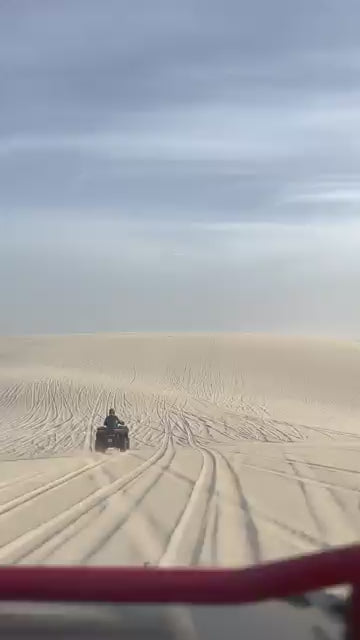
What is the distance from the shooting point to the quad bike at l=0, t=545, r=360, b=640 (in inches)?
67.4

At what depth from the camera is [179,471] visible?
13.5m

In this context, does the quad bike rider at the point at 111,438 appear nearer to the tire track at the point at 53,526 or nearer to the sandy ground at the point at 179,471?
the sandy ground at the point at 179,471

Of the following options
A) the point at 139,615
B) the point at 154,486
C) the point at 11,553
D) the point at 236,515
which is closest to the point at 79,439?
the point at 154,486

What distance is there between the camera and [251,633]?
1853 millimetres

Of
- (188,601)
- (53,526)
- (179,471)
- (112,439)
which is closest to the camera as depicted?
(188,601)

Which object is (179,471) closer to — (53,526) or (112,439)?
(53,526)

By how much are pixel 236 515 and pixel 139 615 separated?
7.59m

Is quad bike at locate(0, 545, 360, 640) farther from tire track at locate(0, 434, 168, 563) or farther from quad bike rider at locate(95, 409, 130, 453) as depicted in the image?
quad bike rider at locate(95, 409, 130, 453)

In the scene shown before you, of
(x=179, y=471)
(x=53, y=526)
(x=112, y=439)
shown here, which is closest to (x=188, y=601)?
(x=53, y=526)

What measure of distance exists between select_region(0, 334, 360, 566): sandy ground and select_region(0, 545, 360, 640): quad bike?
17.1ft

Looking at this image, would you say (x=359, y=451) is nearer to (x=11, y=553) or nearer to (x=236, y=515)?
(x=236, y=515)

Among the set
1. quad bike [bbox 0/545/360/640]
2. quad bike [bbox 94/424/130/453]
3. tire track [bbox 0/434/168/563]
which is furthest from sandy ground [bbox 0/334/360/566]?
quad bike [bbox 0/545/360/640]

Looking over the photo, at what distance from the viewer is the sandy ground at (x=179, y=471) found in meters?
7.88

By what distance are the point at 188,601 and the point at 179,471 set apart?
11.8 metres
